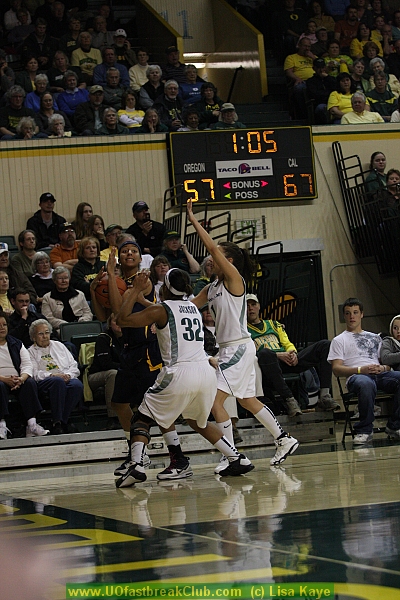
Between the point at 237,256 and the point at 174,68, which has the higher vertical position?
the point at 174,68

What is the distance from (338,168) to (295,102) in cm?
195

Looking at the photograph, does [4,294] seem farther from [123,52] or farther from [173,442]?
[123,52]

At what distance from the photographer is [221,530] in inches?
168

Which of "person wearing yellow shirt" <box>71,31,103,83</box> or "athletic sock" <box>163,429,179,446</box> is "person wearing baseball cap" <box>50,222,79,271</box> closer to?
"person wearing yellow shirt" <box>71,31,103,83</box>

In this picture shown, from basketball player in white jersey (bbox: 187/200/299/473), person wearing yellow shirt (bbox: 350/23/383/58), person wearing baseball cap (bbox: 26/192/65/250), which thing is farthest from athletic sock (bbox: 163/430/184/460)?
person wearing yellow shirt (bbox: 350/23/383/58)

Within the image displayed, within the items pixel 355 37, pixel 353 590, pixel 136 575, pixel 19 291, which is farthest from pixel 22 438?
pixel 355 37

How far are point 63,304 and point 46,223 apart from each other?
2699 mm

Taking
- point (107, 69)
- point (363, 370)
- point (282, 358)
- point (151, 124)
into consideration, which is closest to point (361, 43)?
point (107, 69)

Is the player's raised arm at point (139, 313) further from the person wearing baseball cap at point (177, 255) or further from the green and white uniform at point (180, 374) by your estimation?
the person wearing baseball cap at point (177, 255)

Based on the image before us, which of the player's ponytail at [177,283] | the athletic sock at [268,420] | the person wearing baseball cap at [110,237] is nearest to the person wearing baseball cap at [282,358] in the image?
the athletic sock at [268,420]

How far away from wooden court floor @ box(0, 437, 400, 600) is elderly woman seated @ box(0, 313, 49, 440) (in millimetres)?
2170

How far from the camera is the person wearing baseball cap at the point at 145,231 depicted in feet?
46.2

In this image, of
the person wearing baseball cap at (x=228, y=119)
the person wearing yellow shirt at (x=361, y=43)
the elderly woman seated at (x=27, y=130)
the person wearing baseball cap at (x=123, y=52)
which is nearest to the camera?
the elderly woman seated at (x=27, y=130)

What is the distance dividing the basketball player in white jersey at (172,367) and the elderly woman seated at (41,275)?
541 centimetres
